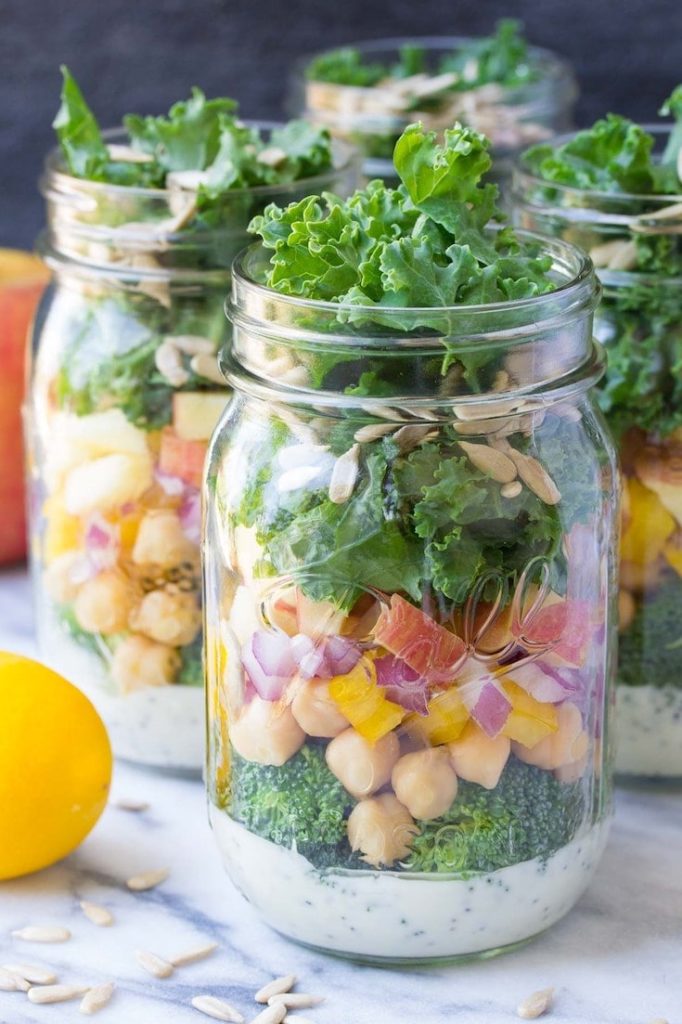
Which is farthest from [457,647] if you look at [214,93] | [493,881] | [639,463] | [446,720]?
[214,93]

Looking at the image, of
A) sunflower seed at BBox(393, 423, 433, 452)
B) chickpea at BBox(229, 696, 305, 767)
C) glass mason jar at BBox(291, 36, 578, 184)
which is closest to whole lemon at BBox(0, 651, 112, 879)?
chickpea at BBox(229, 696, 305, 767)

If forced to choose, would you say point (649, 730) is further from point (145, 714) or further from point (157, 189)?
point (157, 189)

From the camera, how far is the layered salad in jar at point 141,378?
1.18 metres

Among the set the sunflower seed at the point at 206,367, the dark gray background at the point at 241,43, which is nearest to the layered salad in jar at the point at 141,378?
the sunflower seed at the point at 206,367

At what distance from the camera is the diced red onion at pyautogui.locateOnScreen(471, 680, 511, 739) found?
965 mm

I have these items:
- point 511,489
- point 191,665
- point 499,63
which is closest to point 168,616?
point 191,665

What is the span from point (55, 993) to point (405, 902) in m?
0.24

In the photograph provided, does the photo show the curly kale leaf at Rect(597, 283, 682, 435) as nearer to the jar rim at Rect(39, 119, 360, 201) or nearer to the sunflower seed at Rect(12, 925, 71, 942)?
the jar rim at Rect(39, 119, 360, 201)

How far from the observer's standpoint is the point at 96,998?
100 centimetres

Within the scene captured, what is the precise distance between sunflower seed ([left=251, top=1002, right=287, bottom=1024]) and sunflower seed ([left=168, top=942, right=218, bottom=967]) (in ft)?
0.26

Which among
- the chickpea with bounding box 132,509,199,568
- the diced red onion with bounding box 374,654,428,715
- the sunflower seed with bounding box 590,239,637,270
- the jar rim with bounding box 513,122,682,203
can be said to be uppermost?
the jar rim with bounding box 513,122,682,203

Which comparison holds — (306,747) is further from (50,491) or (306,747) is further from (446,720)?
(50,491)

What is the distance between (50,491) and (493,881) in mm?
510

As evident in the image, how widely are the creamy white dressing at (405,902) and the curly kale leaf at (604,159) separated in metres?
0.48
